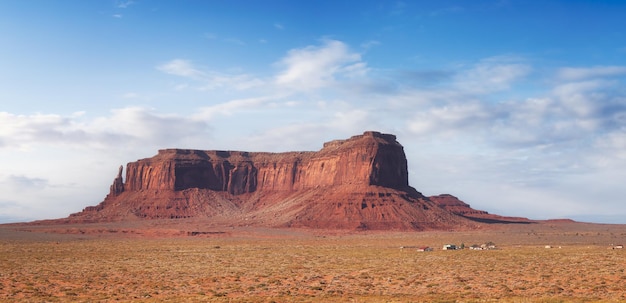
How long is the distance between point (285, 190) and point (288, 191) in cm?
171

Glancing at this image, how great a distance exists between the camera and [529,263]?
39.3 meters

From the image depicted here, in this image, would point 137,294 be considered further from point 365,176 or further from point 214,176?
point 214,176

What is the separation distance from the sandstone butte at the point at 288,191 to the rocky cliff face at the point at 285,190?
8.0 inches

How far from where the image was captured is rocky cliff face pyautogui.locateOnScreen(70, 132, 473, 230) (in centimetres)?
10941

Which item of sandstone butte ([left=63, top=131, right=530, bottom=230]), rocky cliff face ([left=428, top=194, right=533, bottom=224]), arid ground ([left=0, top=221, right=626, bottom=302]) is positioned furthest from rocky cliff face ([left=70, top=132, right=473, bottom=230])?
arid ground ([left=0, top=221, right=626, bottom=302])

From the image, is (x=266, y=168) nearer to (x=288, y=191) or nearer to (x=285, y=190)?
(x=285, y=190)

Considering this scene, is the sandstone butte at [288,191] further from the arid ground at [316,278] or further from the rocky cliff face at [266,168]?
the arid ground at [316,278]

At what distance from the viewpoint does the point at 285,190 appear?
479 ft

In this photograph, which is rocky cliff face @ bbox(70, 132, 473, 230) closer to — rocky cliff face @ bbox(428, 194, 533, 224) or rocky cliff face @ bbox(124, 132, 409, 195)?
rocky cliff face @ bbox(124, 132, 409, 195)

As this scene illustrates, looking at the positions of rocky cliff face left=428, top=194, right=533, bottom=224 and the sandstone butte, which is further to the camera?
rocky cliff face left=428, top=194, right=533, bottom=224

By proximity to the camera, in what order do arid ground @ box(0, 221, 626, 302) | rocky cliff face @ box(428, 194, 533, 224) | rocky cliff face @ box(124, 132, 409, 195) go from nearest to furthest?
arid ground @ box(0, 221, 626, 302) → rocky cliff face @ box(124, 132, 409, 195) → rocky cliff face @ box(428, 194, 533, 224)

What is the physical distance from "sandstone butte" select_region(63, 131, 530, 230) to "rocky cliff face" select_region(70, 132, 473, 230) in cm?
20

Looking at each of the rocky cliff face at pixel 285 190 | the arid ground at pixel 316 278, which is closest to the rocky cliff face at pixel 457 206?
the rocky cliff face at pixel 285 190

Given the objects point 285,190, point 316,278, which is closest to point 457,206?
point 285,190
